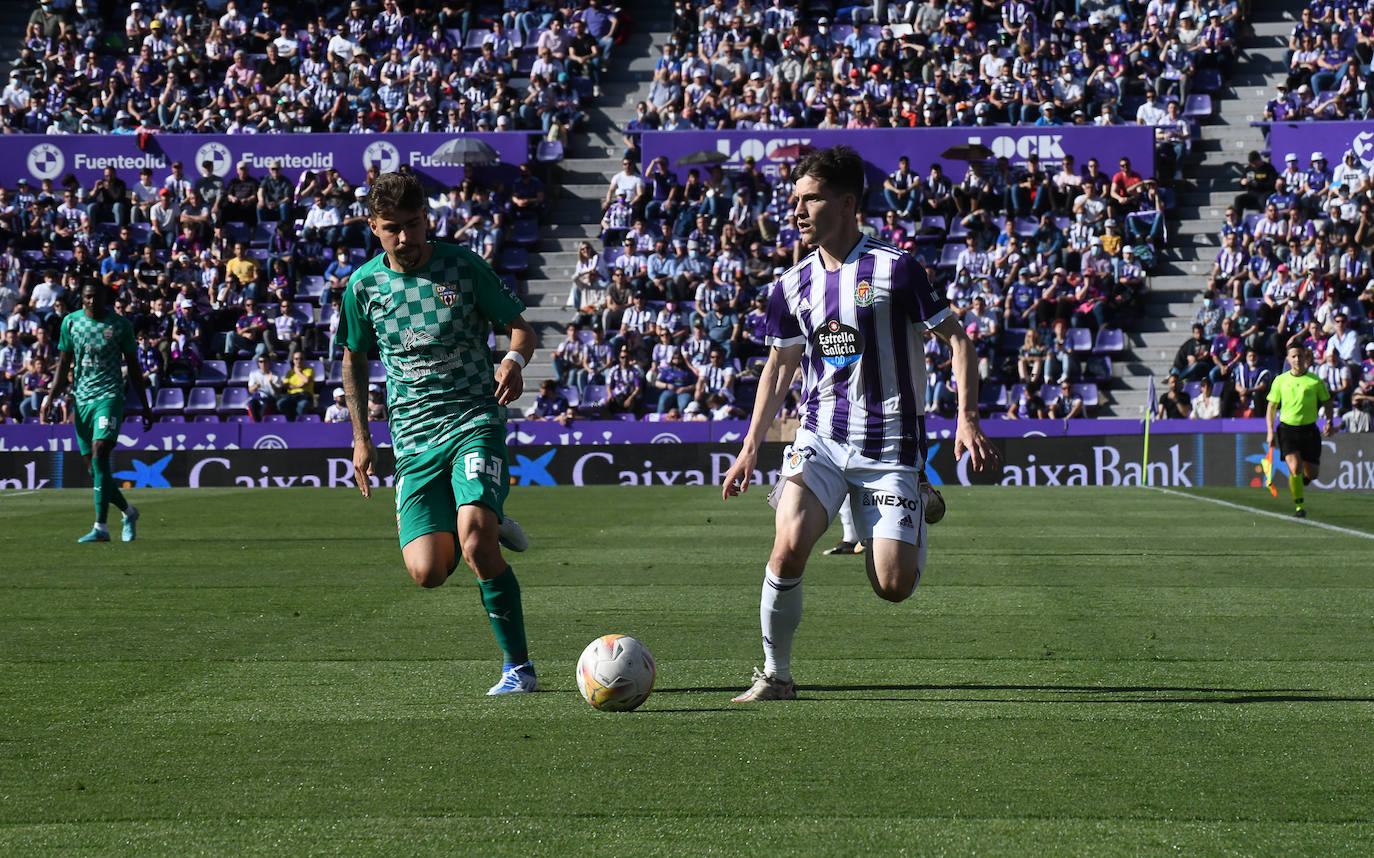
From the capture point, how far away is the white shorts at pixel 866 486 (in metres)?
6.40

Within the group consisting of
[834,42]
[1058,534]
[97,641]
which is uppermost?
[834,42]

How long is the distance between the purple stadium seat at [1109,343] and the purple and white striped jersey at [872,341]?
23150 mm

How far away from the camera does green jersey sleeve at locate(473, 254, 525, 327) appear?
6883mm

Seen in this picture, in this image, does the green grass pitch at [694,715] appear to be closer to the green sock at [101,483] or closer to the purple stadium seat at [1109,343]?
the green sock at [101,483]

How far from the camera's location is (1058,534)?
15.6 metres

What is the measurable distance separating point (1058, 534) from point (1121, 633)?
7.07 metres

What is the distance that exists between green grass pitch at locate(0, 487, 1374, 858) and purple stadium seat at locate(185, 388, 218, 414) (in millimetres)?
16597

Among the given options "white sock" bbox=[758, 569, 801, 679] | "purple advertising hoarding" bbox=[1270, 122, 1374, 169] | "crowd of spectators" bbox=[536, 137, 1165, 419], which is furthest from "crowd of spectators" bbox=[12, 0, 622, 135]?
"white sock" bbox=[758, 569, 801, 679]

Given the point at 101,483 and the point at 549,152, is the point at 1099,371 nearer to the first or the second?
the point at 549,152

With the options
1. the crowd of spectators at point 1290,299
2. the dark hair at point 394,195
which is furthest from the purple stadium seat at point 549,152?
the dark hair at point 394,195

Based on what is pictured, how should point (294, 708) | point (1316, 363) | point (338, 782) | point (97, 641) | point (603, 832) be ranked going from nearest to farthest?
point (603, 832) < point (338, 782) < point (294, 708) < point (97, 641) < point (1316, 363)

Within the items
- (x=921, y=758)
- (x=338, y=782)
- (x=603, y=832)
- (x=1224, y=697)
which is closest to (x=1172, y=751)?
(x=921, y=758)

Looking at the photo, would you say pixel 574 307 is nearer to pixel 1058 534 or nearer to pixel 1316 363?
A: pixel 1316 363

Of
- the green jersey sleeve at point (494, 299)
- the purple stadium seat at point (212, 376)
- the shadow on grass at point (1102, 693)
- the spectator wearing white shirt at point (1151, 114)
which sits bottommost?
the purple stadium seat at point (212, 376)
